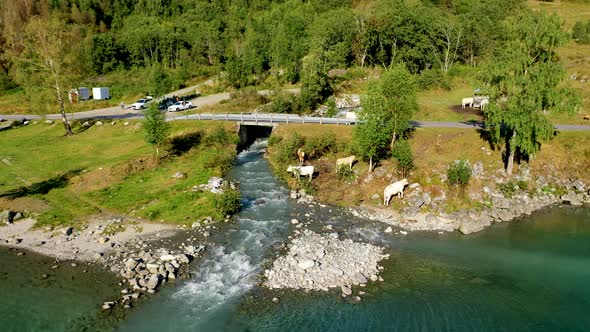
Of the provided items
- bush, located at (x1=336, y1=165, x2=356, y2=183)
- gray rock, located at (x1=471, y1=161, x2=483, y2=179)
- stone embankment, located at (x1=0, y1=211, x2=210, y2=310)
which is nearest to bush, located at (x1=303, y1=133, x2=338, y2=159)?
bush, located at (x1=336, y1=165, x2=356, y2=183)

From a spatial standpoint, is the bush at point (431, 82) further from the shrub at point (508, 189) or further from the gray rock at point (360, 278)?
the gray rock at point (360, 278)

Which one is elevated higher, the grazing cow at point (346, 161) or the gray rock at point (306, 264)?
the grazing cow at point (346, 161)

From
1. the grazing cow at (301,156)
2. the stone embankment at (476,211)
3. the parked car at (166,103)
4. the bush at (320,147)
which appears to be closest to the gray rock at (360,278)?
the stone embankment at (476,211)

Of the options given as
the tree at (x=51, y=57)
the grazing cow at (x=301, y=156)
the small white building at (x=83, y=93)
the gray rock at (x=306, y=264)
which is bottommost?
the gray rock at (x=306, y=264)

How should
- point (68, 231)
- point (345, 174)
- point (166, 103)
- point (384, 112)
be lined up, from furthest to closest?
point (166, 103) < point (345, 174) < point (384, 112) < point (68, 231)

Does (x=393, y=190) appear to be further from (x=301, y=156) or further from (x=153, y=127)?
(x=153, y=127)

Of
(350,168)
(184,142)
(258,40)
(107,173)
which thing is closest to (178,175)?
(107,173)

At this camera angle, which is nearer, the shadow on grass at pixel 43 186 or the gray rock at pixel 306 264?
the gray rock at pixel 306 264

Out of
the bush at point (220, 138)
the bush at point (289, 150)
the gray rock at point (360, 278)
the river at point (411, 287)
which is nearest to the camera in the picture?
the river at point (411, 287)
